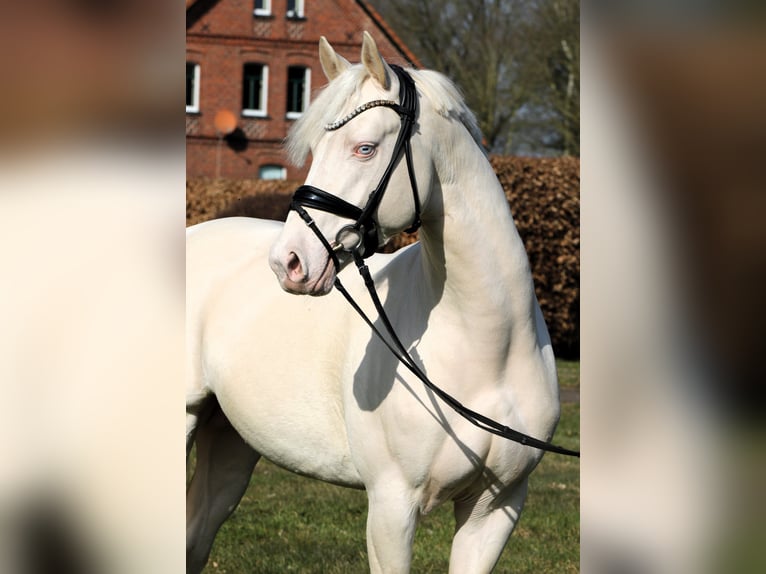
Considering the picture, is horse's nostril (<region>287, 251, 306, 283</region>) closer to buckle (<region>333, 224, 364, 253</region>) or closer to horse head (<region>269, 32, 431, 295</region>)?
horse head (<region>269, 32, 431, 295</region>)

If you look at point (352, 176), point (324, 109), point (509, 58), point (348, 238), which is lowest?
point (509, 58)

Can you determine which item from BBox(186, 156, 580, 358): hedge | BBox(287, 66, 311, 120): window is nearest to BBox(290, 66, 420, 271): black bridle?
BBox(186, 156, 580, 358): hedge

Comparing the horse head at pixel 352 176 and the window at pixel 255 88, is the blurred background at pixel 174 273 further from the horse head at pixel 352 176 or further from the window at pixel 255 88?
the window at pixel 255 88

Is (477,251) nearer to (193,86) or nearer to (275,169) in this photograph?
(275,169)

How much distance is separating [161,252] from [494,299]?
1955 millimetres

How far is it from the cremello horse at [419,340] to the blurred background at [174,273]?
1462 mm

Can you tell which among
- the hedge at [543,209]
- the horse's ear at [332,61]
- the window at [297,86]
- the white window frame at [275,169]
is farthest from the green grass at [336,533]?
the window at [297,86]

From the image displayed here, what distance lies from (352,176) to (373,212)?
0.12m

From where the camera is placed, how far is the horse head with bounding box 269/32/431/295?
2789mm

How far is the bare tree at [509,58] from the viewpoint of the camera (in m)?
32.5

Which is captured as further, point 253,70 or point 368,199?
point 253,70

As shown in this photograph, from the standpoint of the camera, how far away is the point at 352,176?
2.85m

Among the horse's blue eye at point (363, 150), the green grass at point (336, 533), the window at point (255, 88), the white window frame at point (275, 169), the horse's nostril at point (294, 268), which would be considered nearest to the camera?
the horse's nostril at point (294, 268)

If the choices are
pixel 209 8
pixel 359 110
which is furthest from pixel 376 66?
pixel 209 8
